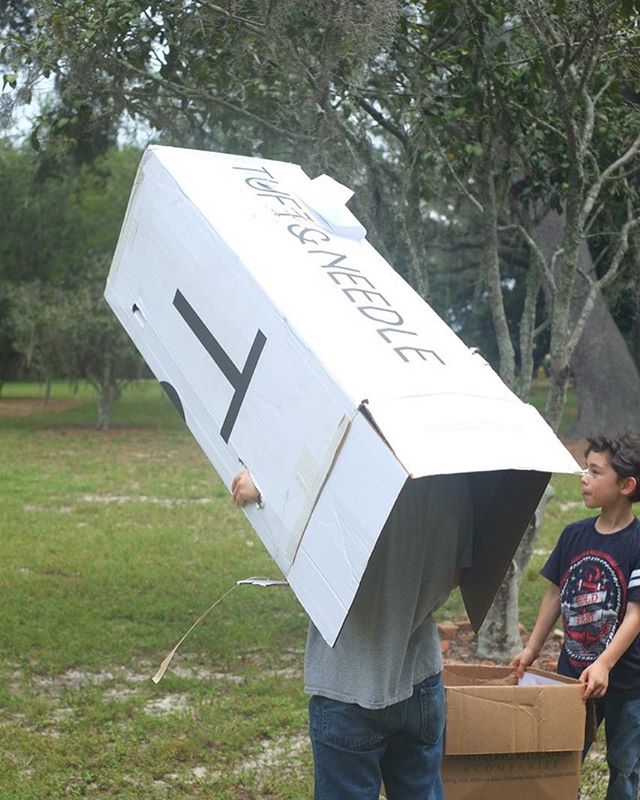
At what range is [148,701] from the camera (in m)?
5.30

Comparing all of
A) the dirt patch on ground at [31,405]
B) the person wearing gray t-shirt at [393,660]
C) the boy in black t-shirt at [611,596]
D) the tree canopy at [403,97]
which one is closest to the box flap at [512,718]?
the boy in black t-shirt at [611,596]

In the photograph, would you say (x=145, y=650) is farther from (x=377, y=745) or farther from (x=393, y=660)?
(x=393, y=660)

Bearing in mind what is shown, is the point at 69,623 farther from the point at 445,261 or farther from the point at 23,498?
the point at 445,261

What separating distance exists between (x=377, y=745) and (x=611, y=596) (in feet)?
3.63

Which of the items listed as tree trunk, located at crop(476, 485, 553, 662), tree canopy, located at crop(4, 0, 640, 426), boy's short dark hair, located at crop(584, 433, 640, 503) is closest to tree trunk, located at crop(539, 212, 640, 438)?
tree canopy, located at crop(4, 0, 640, 426)

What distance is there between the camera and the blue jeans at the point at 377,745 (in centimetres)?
253

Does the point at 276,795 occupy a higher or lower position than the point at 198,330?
lower

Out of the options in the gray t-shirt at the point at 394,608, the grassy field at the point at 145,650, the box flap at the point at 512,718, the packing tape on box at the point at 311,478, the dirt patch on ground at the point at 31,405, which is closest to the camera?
the packing tape on box at the point at 311,478

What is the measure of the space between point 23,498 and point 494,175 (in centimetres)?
721

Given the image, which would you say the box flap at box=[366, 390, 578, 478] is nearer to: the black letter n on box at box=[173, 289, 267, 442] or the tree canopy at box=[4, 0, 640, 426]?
the black letter n on box at box=[173, 289, 267, 442]

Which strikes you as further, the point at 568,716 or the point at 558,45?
the point at 558,45

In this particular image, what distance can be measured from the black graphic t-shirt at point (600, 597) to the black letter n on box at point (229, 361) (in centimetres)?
134

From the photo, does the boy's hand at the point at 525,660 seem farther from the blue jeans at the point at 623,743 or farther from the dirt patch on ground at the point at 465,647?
the dirt patch on ground at the point at 465,647

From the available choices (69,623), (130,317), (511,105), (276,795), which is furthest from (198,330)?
(69,623)
